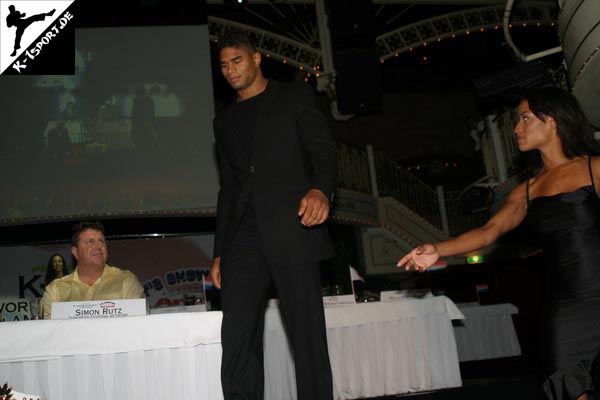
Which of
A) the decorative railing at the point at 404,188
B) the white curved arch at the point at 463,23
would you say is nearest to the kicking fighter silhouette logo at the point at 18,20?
the decorative railing at the point at 404,188

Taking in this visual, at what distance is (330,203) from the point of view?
98.8 inches

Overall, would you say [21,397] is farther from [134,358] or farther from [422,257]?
[422,257]

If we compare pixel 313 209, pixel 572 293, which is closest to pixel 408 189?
pixel 572 293

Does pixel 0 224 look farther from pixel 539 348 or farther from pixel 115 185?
pixel 539 348

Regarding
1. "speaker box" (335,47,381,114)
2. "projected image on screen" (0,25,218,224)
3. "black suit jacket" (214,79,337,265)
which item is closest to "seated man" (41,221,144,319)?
"black suit jacket" (214,79,337,265)

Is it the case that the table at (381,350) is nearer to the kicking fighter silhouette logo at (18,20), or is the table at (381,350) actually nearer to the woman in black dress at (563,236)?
the woman in black dress at (563,236)

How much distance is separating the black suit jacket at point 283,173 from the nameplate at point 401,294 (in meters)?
1.60

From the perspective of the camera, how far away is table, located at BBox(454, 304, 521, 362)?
25.5ft

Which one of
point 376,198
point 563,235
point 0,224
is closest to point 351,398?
Answer: point 563,235

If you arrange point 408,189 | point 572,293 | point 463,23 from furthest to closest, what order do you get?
point 408,189 → point 463,23 → point 572,293

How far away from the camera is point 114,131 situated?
797cm

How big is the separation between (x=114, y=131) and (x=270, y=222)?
5958mm

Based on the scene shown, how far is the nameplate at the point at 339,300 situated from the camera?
12.5 feet

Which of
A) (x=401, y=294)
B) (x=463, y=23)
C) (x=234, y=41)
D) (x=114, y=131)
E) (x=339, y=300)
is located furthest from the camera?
(x=463, y=23)
